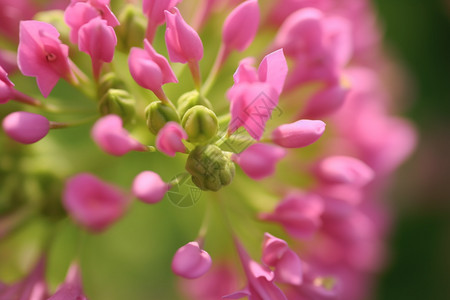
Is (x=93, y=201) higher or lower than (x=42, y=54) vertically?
lower

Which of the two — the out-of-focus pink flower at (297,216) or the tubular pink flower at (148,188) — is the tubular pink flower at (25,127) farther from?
the out-of-focus pink flower at (297,216)

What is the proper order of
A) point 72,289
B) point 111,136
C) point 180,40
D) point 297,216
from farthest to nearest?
point 297,216, point 72,289, point 180,40, point 111,136

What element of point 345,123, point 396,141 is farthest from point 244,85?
point 396,141

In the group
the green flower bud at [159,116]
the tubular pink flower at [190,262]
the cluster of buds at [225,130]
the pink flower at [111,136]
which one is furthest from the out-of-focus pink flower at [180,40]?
the tubular pink flower at [190,262]

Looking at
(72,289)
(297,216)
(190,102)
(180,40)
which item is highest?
(180,40)

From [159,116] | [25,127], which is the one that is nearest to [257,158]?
[159,116]

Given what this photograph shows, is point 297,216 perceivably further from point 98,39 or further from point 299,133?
point 98,39
